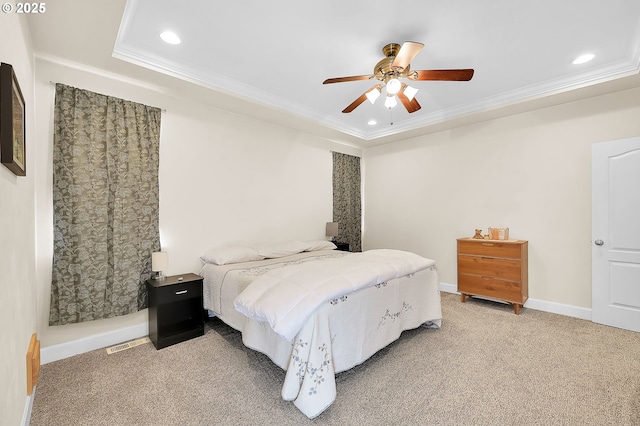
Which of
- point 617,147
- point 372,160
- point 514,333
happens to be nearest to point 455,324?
point 514,333

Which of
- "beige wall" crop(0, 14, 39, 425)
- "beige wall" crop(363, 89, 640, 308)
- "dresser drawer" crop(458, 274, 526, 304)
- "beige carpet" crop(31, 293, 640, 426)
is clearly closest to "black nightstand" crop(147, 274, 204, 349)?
"beige carpet" crop(31, 293, 640, 426)

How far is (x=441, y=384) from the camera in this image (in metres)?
2.06

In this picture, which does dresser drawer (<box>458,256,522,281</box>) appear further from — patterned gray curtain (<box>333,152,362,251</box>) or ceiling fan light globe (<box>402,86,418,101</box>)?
ceiling fan light globe (<box>402,86,418,101</box>)

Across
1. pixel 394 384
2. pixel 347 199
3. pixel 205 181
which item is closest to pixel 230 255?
pixel 205 181

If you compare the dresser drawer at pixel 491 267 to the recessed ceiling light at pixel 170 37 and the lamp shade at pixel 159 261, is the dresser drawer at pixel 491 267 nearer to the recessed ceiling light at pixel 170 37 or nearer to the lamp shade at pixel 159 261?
the lamp shade at pixel 159 261

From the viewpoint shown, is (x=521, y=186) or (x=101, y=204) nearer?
(x=101, y=204)

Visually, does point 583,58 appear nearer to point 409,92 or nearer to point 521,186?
point 521,186

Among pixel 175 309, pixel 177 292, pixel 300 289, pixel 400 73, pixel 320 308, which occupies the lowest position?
pixel 175 309

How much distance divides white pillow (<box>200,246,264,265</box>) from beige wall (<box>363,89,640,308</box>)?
2.84 m

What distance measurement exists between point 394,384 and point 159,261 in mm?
2418

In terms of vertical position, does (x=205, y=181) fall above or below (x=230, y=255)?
above

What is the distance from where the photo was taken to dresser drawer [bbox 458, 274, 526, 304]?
346cm

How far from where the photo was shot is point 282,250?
3.75 m

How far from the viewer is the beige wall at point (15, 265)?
49.4 inches
